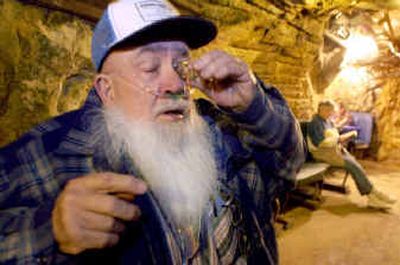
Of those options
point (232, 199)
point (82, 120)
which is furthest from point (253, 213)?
point (82, 120)

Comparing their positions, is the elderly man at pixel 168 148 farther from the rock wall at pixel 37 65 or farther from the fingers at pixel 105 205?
the rock wall at pixel 37 65

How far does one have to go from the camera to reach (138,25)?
1.19m

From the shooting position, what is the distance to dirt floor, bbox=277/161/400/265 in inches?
149

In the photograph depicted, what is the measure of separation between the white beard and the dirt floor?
2.80 metres

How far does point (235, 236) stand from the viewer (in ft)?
4.05

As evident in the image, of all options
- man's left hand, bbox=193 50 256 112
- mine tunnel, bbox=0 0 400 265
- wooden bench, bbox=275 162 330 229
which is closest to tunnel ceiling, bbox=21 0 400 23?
mine tunnel, bbox=0 0 400 265

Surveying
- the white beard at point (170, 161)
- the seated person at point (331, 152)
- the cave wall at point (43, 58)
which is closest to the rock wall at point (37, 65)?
the cave wall at point (43, 58)

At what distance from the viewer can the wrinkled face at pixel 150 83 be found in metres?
1.19

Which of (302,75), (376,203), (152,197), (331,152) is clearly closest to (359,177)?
(376,203)

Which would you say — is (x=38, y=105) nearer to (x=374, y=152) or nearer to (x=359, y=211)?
(x=359, y=211)

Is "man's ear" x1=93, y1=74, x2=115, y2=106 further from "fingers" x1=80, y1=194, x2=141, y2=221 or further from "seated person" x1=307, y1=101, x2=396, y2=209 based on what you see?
"seated person" x1=307, y1=101, x2=396, y2=209

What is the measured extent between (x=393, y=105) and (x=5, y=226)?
399 inches

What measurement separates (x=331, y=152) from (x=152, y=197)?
16.3 feet

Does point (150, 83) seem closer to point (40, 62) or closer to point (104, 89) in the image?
point (104, 89)
